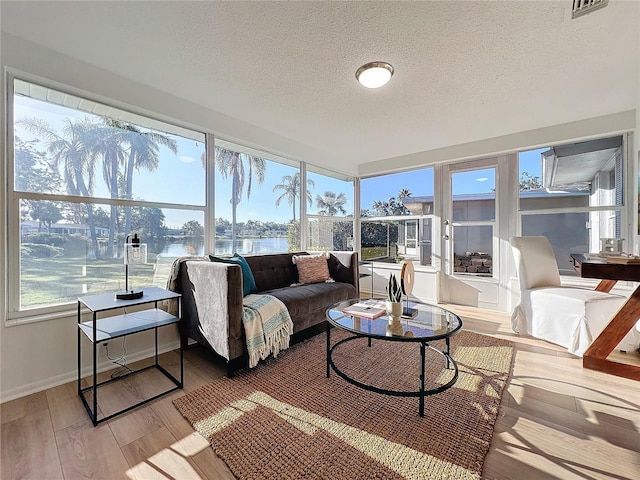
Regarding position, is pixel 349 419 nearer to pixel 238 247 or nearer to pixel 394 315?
pixel 394 315

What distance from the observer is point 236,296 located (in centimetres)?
204

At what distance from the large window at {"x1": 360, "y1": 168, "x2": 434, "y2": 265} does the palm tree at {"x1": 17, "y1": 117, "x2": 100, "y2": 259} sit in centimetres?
404

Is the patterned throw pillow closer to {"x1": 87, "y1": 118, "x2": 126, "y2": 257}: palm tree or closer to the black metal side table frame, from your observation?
the black metal side table frame

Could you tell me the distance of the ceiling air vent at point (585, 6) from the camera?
158 cm

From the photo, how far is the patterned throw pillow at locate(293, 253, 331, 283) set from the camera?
3332 millimetres

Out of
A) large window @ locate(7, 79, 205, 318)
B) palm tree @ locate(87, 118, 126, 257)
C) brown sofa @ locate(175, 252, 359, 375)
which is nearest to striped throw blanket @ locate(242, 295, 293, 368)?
brown sofa @ locate(175, 252, 359, 375)

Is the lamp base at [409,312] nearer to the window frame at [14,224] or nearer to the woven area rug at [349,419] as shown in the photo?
the woven area rug at [349,419]

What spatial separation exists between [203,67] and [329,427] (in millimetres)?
2685

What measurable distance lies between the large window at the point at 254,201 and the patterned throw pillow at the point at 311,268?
1.79ft

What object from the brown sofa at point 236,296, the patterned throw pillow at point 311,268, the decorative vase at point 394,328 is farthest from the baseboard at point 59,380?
the decorative vase at point 394,328

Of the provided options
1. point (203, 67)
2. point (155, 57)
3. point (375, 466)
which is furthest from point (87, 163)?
point (375, 466)

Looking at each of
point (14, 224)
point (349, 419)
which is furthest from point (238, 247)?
point (349, 419)

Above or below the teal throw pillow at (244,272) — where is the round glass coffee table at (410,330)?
below

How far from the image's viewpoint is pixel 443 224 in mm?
4312
